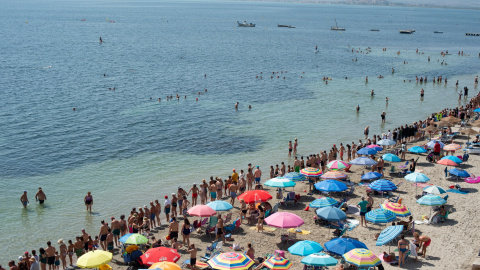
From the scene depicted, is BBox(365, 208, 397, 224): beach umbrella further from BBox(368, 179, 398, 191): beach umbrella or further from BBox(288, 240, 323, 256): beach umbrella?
BBox(288, 240, 323, 256): beach umbrella

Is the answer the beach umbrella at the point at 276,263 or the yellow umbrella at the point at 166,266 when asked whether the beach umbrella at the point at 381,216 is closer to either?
the beach umbrella at the point at 276,263

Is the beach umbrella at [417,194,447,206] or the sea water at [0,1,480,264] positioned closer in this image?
the beach umbrella at [417,194,447,206]

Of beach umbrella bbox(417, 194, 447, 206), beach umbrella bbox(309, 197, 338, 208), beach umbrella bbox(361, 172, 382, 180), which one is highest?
beach umbrella bbox(417, 194, 447, 206)

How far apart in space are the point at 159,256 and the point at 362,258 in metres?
7.16

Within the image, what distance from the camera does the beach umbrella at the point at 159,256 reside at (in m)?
16.4

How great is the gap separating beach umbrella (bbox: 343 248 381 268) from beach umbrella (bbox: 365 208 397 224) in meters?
3.97

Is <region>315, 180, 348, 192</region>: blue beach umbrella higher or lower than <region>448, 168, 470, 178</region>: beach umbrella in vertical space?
higher

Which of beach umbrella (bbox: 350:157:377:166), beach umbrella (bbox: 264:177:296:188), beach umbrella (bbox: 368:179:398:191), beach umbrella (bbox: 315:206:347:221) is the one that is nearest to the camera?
beach umbrella (bbox: 315:206:347:221)

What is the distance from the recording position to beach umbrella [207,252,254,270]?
51.0ft

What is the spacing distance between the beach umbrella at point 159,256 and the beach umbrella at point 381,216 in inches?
337

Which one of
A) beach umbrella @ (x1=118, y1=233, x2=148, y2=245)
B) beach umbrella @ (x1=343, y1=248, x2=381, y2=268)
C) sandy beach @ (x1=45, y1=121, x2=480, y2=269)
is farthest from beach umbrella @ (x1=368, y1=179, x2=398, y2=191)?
beach umbrella @ (x1=118, y1=233, x2=148, y2=245)

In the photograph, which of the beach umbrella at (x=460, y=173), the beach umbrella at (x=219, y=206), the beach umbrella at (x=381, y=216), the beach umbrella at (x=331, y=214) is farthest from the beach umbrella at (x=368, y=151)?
the beach umbrella at (x=219, y=206)

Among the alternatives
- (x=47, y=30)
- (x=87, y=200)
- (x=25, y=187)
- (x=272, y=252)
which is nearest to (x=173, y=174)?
(x=87, y=200)

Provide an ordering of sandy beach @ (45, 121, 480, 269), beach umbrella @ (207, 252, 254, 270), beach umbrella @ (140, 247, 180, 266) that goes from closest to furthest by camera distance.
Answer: beach umbrella @ (207, 252, 254, 270)
beach umbrella @ (140, 247, 180, 266)
sandy beach @ (45, 121, 480, 269)
